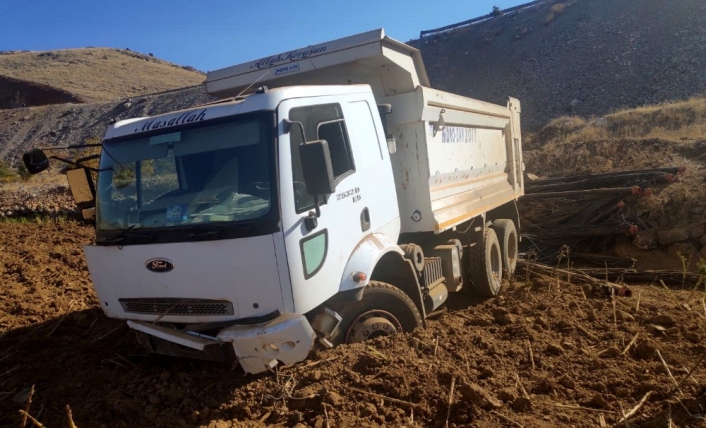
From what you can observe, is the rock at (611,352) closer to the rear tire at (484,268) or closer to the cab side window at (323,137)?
the rear tire at (484,268)

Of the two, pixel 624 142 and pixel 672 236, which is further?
pixel 624 142

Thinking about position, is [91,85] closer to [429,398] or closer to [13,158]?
[13,158]

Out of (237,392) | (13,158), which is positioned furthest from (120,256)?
(13,158)

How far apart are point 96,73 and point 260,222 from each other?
5419 cm

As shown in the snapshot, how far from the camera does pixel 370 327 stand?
409 cm

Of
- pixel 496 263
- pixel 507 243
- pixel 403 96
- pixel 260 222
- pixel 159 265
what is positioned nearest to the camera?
pixel 260 222

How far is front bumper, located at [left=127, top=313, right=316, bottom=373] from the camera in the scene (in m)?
3.29

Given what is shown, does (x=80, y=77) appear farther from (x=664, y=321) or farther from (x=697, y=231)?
(x=664, y=321)

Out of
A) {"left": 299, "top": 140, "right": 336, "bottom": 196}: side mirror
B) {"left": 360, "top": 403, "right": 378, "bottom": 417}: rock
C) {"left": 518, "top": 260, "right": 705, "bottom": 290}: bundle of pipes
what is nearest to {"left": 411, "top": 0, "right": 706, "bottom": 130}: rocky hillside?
{"left": 518, "top": 260, "right": 705, "bottom": 290}: bundle of pipes

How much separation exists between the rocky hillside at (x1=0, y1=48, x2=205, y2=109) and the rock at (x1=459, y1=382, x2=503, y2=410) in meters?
44.6

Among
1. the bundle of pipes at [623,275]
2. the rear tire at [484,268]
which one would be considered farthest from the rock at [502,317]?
the bundle of pipes at [623,275]

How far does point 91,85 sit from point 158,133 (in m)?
49.1

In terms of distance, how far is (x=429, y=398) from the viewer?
3512 mm

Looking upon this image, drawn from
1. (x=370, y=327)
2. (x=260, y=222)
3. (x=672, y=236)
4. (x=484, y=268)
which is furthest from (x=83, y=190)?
(x=672, y=236)
